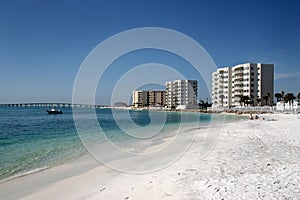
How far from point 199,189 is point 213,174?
4.38 feet

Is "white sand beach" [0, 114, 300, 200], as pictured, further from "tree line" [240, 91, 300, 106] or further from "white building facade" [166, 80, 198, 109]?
"white building facade" [166, 80, 198, 109]

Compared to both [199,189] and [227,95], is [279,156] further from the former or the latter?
[227,95]

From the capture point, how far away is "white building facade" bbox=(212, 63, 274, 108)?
83000mm

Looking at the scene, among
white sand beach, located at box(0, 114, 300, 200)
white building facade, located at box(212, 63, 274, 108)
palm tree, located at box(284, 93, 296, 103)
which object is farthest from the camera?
white building facade, located at box(212, 63, 274, 108)

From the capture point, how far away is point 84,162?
35.1ft

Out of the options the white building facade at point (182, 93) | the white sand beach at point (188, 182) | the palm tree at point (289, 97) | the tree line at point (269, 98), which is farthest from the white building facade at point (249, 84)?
the white sand beach at point (188, 182)

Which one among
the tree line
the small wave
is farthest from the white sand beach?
the tree line

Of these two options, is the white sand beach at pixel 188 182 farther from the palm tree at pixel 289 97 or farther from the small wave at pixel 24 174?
the palm tree at pixel 289 97

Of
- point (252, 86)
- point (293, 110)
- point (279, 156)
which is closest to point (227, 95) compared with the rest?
point (252, 86)

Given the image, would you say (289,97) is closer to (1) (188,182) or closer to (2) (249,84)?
(2) (249,84)

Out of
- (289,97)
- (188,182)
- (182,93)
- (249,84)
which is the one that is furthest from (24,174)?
(182,93)

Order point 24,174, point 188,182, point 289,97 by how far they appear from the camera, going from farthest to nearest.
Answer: point 289,97
point 24,174
point 188,182

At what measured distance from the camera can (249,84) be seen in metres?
83.1

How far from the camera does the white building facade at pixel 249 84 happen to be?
83000 mm
